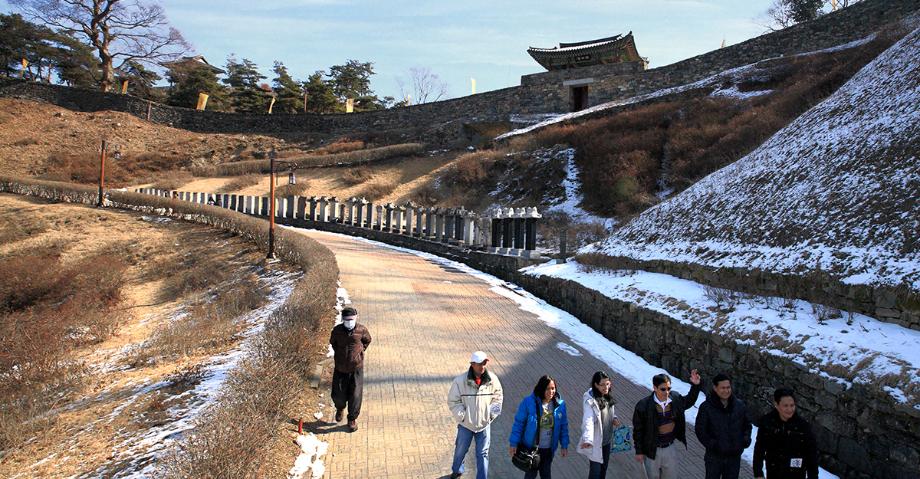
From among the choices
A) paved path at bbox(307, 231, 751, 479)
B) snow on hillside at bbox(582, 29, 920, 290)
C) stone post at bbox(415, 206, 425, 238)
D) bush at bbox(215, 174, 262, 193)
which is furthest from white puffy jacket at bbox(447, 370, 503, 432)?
bush at bbox(215, 174, 262, 193)

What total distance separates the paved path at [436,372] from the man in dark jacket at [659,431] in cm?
76

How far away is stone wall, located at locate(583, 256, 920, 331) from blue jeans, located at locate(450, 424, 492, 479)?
4.57 meters

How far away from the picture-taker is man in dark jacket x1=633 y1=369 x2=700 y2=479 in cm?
504

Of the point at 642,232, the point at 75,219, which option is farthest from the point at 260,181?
the point at 642,232

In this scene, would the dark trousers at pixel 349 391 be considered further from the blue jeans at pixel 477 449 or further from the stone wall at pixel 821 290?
the stone wall at pixel 821 290

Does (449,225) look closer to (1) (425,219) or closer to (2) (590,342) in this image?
(1) (425,219)

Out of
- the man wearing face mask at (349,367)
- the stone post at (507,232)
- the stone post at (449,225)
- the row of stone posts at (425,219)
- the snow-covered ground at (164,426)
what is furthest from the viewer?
the stone post at (449,225)

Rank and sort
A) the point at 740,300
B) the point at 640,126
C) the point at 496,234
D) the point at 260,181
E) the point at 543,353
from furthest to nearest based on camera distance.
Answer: the point at 260,181 < the point at 640,126 < the point at 496,234 < the point at 543,353 < the point at 740,300

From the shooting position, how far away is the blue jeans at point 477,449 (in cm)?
530

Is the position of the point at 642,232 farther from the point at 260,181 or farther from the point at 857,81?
the point at 260,181

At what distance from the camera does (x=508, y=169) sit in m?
29.0

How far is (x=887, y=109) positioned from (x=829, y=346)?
6.40m

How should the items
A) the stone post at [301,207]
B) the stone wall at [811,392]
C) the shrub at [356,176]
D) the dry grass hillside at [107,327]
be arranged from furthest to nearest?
the shrub at [356,176] → the stone post at [301,207] → the dry grass hillside at [107,327] → the stone wall at [811,392]

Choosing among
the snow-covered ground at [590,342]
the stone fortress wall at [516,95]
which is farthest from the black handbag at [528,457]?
the stone fortress wall at [516,95]
